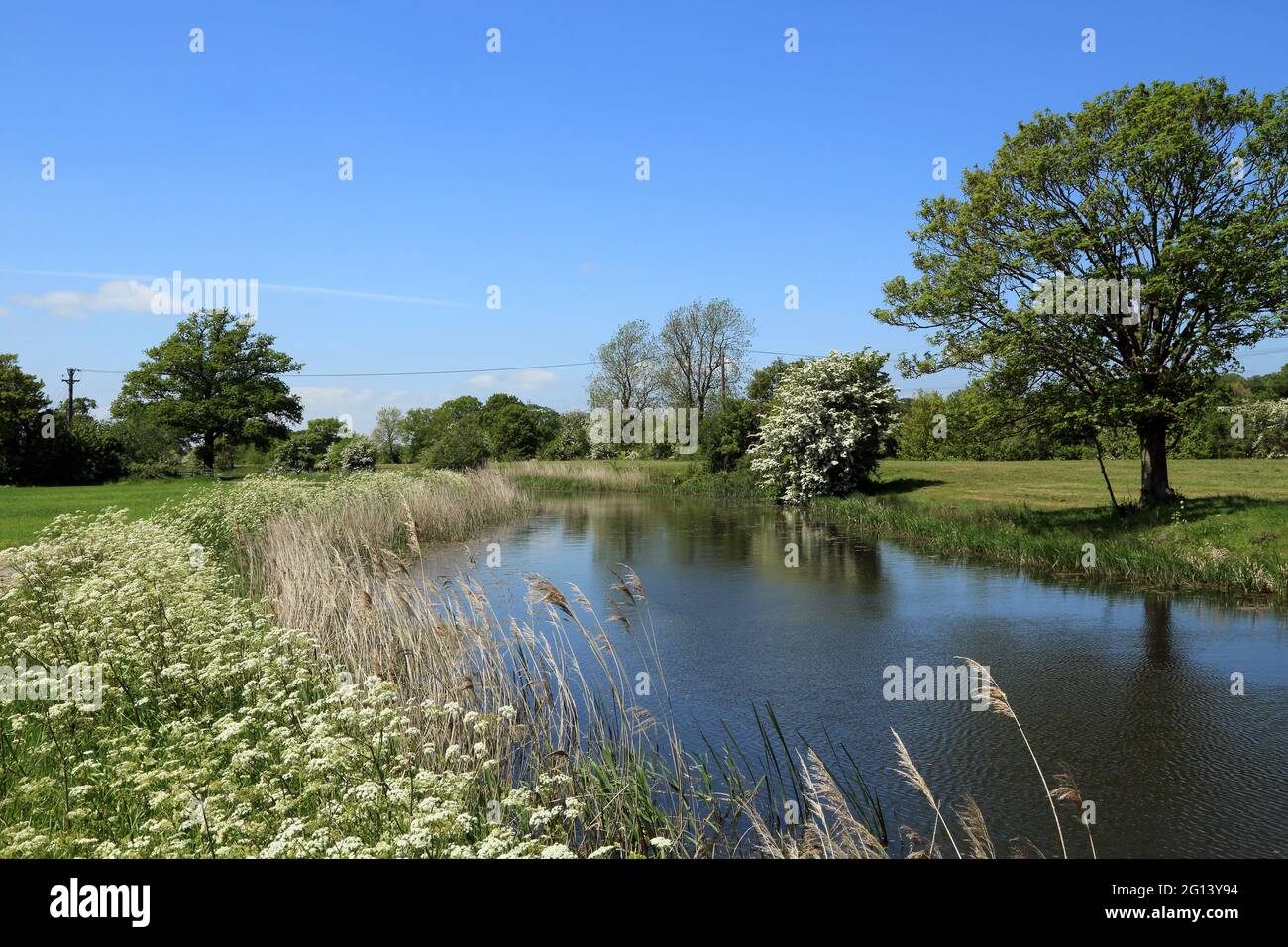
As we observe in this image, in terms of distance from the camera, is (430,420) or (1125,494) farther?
(430,420)

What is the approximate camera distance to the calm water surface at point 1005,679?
21.7 ft

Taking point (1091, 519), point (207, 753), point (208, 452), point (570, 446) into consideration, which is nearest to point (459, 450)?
point (570, 446)

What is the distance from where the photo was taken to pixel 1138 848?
19.4 feet

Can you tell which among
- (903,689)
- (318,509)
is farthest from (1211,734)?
(318,509)

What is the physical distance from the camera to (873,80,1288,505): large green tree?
17453mm

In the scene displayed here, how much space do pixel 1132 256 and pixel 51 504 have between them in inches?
1044

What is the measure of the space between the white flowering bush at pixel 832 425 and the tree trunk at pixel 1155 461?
12614mm

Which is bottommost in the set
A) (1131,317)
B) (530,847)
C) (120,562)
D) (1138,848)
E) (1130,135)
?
(1138,848)

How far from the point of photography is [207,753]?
586 centimetres

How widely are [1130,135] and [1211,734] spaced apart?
46.8 ft

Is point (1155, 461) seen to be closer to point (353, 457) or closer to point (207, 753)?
point (207, 753)

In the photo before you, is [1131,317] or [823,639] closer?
[823,639]

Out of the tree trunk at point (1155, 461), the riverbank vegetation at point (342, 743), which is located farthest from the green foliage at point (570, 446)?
the riverbank vegetation at point (342, 743)

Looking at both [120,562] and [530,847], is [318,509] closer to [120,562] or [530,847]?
[120,562]
